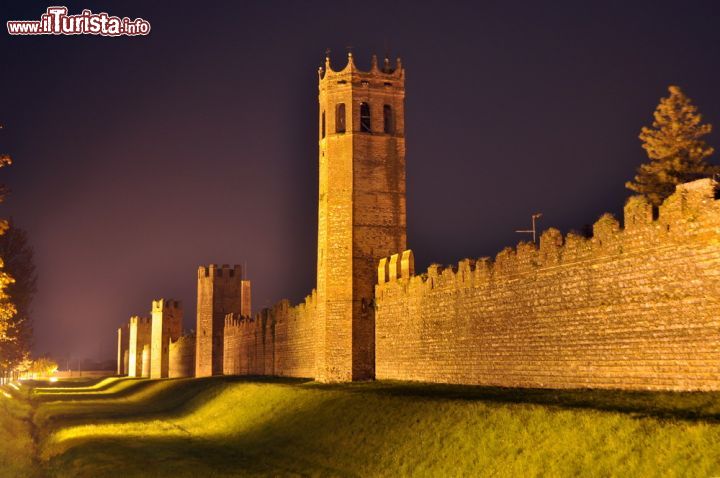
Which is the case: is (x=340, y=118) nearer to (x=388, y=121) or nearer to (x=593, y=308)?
(x=388, y=121)

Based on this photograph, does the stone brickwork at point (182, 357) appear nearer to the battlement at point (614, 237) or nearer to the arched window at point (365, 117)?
the arched window at point (365, 117)

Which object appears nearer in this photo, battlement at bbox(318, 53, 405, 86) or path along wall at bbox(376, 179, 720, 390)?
path along wall at bbox(376, 179, 720, 390)

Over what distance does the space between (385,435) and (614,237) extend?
714 centimetres

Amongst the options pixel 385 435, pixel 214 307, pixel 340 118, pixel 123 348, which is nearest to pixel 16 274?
pixel 214 307

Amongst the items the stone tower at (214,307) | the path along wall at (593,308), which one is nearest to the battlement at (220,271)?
the stone tower at (214,307)

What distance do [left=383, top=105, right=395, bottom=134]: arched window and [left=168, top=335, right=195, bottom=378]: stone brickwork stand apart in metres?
36.0

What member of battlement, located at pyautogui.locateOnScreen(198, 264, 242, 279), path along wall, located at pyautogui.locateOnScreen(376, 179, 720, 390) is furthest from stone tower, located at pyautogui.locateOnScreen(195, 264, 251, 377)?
path along wall, located at pyautogui.locateOnScreen(376, 179, 720, 390)

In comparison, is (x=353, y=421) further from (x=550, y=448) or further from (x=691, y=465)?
(x=691, y=465)

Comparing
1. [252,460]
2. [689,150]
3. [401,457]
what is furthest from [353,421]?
[689,150]

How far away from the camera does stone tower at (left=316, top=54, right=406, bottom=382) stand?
35.1 meters

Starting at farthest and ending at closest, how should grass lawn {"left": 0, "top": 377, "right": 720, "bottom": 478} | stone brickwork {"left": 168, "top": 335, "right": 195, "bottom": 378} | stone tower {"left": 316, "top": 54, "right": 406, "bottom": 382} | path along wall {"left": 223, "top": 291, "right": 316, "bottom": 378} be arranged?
1. stone brickwork {"left": 168, "top": 335, "right": 195, "bottom": 378}
2. path along wall {"left": 223, "top": 291, "right": 316, "bottom": 378}
3. stone tower {"left": 316, "top": 54, "right": 406, "bottom": 382}
4. grass lawn {"left": 0, "top": 377, "right": 720, "bottom": 478}

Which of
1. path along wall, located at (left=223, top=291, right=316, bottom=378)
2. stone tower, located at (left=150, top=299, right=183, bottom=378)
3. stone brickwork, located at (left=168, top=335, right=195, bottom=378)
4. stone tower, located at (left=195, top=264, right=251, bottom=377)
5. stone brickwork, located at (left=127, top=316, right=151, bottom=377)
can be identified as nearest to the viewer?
path along wall, located at (left=223, top=291, right=316, bottom=378)

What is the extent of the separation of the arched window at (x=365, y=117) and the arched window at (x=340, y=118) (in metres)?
0.73

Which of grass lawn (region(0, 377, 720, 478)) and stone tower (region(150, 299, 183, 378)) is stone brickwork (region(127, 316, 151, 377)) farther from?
grass lawn (region(0, 377, 720, 478))
